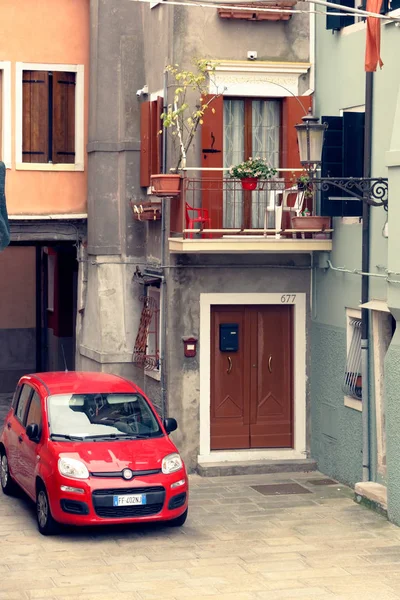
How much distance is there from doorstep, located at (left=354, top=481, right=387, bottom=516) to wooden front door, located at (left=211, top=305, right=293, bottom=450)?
2.63 metres

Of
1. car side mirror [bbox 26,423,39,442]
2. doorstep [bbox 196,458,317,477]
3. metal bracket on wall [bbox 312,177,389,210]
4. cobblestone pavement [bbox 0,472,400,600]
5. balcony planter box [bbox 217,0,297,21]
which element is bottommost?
cobblestone pavement [bbox 0,472,400,600]

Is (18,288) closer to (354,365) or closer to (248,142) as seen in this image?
(248,142)

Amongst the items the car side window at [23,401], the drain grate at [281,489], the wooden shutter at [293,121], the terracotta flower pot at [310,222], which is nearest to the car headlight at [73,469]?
the car side window at [23,401]

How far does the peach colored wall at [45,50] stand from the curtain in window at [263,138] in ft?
11.4

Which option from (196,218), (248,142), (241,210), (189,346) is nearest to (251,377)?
(189,346)

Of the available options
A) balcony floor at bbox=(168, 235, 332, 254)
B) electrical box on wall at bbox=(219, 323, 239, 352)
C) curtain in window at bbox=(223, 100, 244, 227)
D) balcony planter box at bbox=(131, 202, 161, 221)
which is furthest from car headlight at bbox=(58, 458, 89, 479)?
balcony planter box at bbox=(131, 202, 161, 221)

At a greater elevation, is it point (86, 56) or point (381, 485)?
point (86, 56)

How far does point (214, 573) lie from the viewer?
1275 centimetres

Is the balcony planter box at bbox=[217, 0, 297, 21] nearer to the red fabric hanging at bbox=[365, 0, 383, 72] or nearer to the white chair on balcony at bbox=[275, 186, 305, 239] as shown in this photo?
the white chair on balcony at bbox=[275, 186, 305, 239]

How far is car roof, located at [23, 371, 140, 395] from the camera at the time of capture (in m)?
15.4

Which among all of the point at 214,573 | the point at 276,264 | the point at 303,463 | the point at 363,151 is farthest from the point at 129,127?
the point at 214,573

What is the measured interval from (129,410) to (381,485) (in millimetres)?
3683

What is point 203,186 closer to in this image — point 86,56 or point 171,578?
point 86,56

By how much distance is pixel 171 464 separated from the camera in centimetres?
1430
